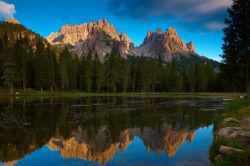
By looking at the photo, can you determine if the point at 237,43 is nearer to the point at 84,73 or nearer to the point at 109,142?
the point at 109,142

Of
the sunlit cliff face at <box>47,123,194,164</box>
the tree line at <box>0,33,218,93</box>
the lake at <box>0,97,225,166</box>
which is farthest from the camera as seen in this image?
the tree line at <box>0,33,218,93</box>

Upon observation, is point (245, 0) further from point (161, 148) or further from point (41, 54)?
point (41, 54)

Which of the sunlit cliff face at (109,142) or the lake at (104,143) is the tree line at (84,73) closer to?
the lake at (104,143)

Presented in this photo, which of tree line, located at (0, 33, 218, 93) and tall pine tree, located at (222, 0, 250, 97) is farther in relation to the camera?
tree line, located at (0, 33, 218, 93)

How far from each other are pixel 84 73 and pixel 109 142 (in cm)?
10284

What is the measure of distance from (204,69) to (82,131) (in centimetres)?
13251

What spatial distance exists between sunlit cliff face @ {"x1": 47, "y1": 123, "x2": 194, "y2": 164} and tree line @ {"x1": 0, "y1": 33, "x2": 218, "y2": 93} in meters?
72.9

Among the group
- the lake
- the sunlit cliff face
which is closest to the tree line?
the lake

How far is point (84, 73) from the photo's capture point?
120625 mm

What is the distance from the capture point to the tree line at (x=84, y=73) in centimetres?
9488

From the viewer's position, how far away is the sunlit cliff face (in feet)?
54.4

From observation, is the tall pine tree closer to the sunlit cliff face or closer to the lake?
the lake

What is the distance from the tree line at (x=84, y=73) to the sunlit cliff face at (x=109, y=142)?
72.9 m

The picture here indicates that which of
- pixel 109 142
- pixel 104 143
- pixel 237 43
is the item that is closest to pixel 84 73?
pixel 237 43
